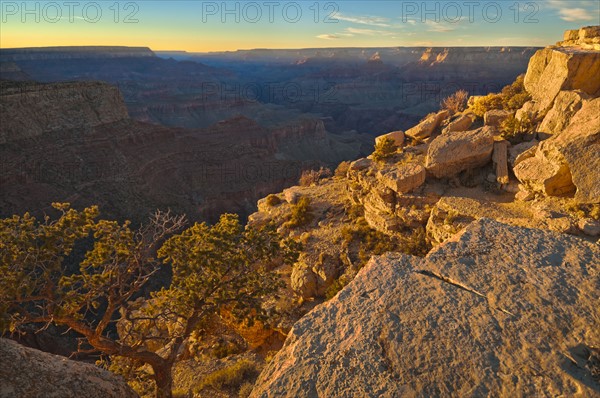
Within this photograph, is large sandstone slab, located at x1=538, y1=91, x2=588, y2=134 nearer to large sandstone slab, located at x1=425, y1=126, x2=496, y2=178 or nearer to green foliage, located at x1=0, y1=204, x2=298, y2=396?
large sandstone slab, located at x1=425, y1=126, x2=496, y2=178

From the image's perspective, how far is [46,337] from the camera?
2328 cm

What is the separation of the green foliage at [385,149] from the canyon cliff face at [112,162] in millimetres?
29401

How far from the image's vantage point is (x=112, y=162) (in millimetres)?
45562

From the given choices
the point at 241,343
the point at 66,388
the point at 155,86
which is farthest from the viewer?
the point at 155,86

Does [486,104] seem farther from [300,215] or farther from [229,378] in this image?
[229,378]

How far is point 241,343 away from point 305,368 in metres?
8.87

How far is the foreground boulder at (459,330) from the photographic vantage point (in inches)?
162

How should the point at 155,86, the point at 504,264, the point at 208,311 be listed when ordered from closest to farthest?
the point at 504,264 → the point at 208,311 → the point at 155,86

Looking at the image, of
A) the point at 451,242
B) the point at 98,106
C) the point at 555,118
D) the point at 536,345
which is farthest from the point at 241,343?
the point at 98,106

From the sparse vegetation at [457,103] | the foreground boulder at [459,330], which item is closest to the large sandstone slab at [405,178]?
the foreground boulder at [459,330]

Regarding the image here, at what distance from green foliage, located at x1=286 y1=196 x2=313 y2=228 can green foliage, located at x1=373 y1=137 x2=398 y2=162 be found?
3.85m

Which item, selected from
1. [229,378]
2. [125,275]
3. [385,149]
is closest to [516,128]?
[385,149]

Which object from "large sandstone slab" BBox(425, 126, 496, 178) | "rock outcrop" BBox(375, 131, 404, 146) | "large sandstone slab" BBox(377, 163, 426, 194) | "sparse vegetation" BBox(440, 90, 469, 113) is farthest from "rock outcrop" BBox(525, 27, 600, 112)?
"large sandstone slab" BBox(377, 163, 426, 194)

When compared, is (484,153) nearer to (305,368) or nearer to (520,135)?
(520,135)
